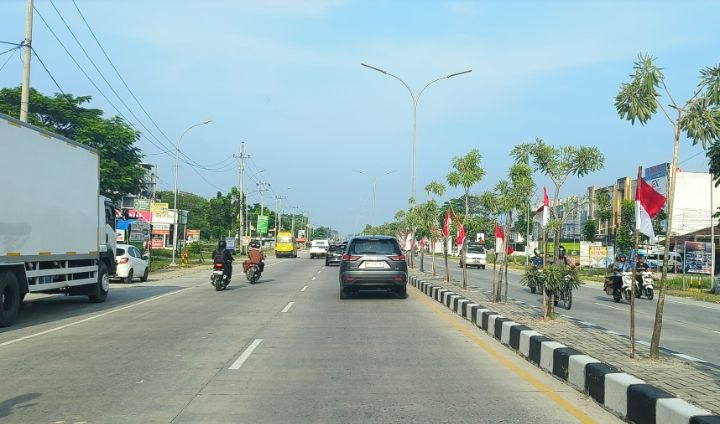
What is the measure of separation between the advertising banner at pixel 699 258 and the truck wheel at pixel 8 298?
94.4ft

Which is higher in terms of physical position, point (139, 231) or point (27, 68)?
point (27, 68)

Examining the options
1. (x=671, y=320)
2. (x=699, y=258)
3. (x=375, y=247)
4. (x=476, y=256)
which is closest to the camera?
(x=671, y=320)

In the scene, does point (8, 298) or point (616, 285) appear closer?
point (8, 298)

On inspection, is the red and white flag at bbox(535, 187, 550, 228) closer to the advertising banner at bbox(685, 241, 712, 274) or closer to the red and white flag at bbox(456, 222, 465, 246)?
the red and white flag at bbox(456, 222, 465, 246)

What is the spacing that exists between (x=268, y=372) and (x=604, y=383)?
3847mm

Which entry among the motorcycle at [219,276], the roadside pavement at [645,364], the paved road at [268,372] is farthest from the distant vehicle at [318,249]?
the roadside pavement at [645,364]

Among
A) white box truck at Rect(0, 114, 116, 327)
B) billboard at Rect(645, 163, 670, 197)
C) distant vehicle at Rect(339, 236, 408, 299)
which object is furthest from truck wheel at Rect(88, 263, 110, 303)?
billboard at Rect(645, 163, 670, 197)

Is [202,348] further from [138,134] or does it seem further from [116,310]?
[138,134]

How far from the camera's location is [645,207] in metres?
8.53

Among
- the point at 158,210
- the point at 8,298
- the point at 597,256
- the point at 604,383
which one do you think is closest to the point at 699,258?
the point at 597,256

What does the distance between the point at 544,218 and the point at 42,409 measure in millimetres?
11024

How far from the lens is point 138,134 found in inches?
1646

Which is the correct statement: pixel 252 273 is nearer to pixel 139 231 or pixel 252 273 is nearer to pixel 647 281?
pixel 139 231

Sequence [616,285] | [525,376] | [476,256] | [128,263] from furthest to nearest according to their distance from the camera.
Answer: [476,256] < [128,263] < [616,285] < [525,376]
